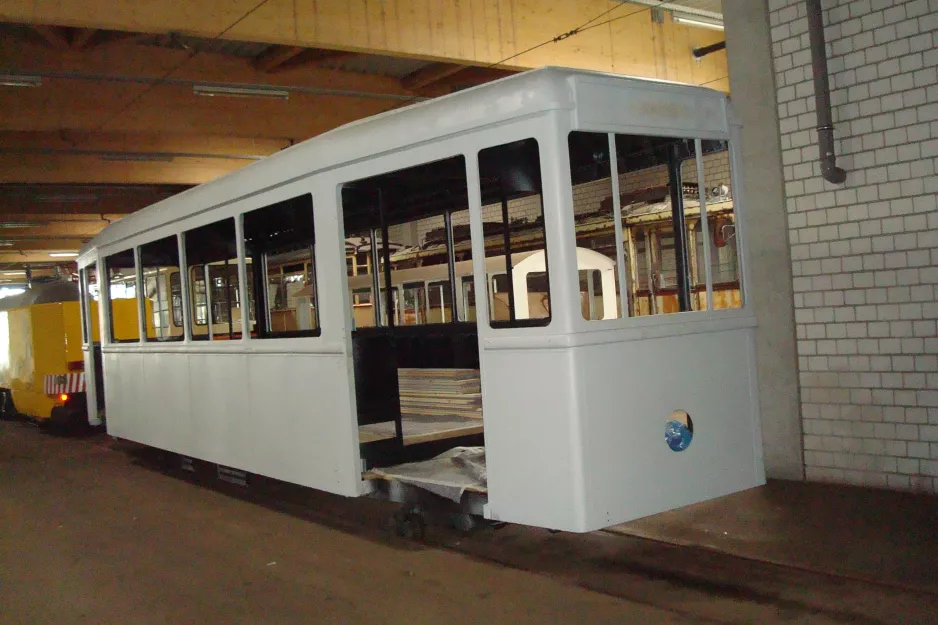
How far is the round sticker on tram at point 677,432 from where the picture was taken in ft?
15.8

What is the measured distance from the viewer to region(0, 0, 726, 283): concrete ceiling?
10.4m

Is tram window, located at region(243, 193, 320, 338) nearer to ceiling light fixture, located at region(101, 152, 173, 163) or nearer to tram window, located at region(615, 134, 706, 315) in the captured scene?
tram window, located at region(615, 134, 706, 315)

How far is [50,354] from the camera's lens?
46.6 ft

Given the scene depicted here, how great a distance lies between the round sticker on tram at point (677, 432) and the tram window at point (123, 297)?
21.4 feet

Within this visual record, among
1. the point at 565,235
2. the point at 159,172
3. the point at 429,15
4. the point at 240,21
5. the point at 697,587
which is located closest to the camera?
the point at 565,235

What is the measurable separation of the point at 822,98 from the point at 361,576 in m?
5.17

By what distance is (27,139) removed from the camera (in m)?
15.6

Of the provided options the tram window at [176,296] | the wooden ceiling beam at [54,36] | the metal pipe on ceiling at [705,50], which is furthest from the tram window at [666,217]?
the wooden ceiling beam at [54,36]

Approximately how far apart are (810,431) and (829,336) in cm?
83

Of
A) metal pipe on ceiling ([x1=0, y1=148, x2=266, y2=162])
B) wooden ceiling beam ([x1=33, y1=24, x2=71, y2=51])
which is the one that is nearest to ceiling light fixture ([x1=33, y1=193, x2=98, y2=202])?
metal pipe on ceiling ([x1=0, y1=148, x2=266, y2=162])

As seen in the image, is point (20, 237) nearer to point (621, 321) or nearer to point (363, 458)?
point (363, 458)

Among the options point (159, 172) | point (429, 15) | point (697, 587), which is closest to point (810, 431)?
point (697, 587)

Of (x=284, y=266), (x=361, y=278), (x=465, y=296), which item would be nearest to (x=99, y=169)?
(x=284, y=266)

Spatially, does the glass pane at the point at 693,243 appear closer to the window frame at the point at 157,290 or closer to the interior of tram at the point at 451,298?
the interior of tram at the point at 451,298
